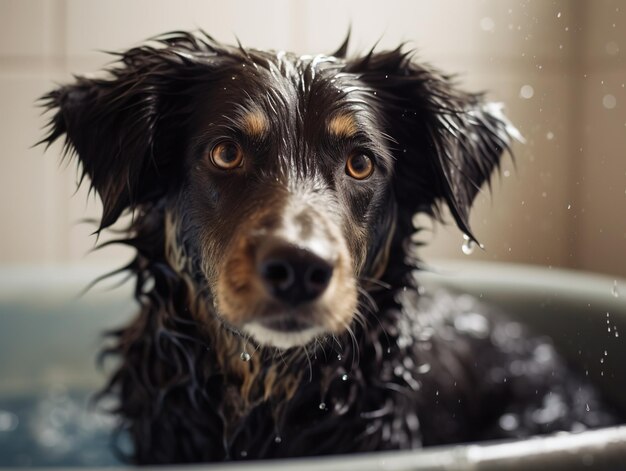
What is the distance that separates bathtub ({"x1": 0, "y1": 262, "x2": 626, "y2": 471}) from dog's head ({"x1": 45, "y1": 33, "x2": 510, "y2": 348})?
39 cm

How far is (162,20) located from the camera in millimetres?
2373

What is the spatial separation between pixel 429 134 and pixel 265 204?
41cm

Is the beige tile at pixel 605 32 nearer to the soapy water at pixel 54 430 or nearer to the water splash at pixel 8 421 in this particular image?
the soapy water at pixel 54 430

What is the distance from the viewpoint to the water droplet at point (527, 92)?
6.69 feet

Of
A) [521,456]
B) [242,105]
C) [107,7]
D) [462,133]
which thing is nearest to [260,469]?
[521,456]

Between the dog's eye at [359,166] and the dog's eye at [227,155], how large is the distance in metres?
0.18

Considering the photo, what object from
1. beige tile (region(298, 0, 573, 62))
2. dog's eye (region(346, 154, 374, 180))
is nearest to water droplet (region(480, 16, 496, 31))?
beige tile (region(298, 0, 573, 62))

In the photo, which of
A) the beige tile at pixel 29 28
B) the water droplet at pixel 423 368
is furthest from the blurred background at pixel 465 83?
the water droplet at pixel 423 368

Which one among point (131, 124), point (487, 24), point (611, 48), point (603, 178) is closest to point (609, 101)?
point (611, 48)

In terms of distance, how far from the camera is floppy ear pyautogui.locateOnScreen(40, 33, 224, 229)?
117 centimetres

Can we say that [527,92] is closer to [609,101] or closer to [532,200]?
[609,101]

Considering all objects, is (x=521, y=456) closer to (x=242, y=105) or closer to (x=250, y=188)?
(x=250, y=188)

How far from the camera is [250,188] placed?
3.43ft

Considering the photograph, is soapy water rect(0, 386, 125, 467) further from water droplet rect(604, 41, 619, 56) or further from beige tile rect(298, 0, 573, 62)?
water droplet rect(604, 41, 619, 56)
